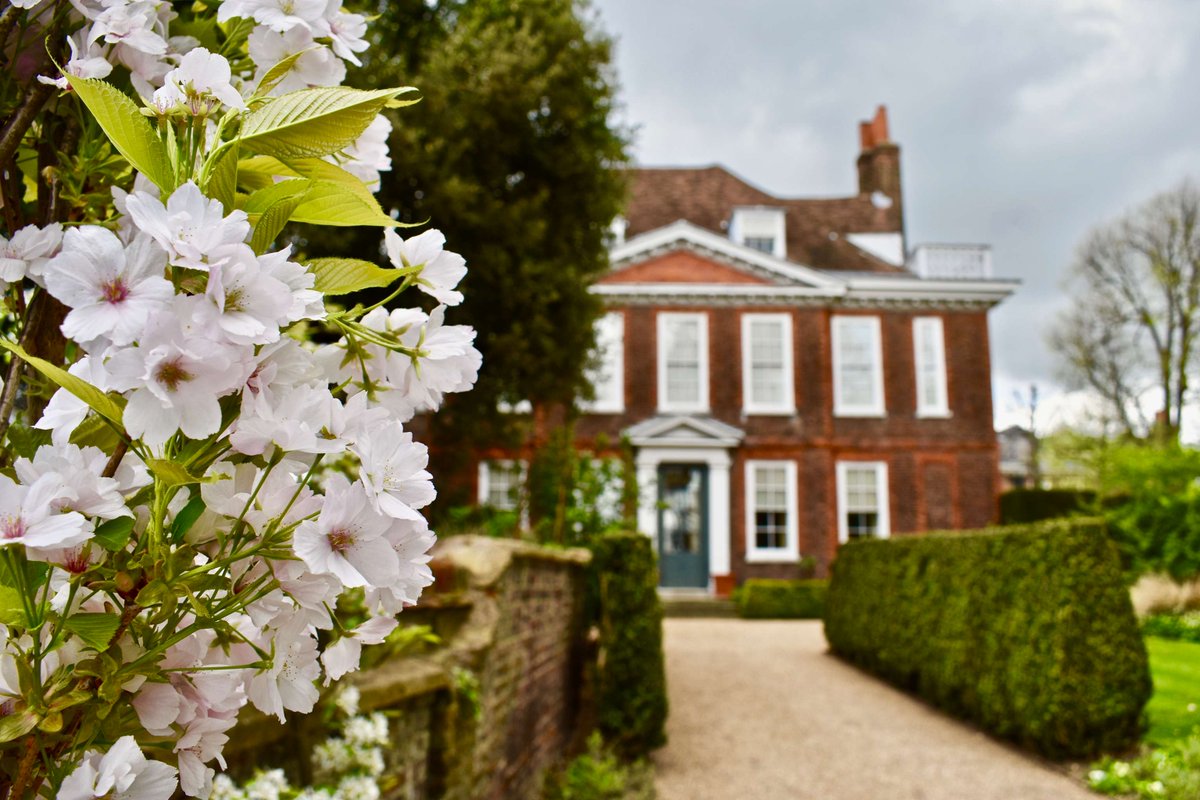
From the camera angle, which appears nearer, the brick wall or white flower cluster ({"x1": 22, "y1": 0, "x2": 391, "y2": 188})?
white flower cluster ({"x1": 22, "y1": 0, "x2": 391, "y2": 188})

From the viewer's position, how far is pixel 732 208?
75.7ft

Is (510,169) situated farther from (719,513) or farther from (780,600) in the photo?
(719,513)

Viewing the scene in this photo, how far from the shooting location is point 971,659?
7.85 metres

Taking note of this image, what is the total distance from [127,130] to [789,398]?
64.3ft

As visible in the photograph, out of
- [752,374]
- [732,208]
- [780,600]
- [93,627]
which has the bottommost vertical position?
[780,600]

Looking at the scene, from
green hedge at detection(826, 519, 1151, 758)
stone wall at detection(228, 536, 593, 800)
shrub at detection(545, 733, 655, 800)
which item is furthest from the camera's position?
green hedge at detection(826, 519, 1151, 758)

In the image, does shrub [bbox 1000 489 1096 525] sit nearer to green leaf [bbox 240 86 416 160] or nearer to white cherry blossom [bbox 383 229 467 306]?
white cherry blossom [bbox 383 229 467 306]

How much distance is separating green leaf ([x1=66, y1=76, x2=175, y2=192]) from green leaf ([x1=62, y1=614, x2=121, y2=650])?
0.36m

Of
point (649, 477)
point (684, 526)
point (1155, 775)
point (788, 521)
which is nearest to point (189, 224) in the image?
point (1155, 775)

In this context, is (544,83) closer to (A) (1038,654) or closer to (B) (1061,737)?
(A) (1038,654)

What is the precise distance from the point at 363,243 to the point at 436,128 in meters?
1.19

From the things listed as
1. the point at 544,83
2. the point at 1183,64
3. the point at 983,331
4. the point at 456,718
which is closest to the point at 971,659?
the point at 456,718

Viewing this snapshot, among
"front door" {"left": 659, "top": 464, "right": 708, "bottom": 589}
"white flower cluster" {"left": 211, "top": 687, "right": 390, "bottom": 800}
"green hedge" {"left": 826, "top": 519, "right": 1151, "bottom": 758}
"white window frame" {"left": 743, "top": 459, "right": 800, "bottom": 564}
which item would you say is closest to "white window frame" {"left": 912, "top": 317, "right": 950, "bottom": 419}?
"white window frame" {"left": 743, "top": 459, "right": 800, "bottom": 564}

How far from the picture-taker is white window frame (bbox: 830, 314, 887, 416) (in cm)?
1991
